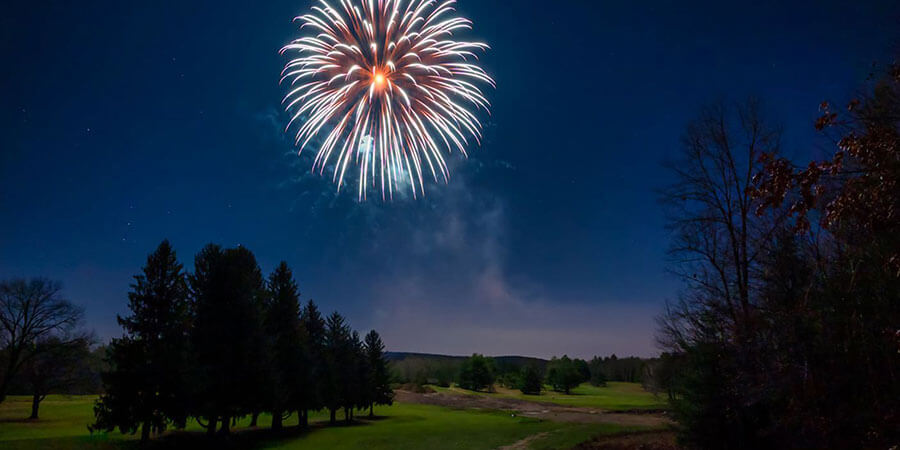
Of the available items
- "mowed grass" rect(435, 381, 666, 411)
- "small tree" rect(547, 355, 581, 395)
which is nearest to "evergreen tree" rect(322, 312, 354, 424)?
"mowed grass" rect(435, 381, 666, 411)

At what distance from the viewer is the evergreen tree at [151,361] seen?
22.6 meters

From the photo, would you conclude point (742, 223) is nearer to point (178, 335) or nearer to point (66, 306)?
point (178, 335)

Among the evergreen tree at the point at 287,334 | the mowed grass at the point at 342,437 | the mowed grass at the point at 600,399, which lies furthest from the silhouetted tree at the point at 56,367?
the mowed grass at the point at 600,399

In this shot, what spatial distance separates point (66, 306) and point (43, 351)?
534 cm

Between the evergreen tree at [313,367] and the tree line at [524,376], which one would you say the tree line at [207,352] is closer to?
the evergreen tree at [313,367]

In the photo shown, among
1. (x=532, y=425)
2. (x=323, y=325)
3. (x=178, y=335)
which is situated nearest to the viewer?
(x=178, y=335)

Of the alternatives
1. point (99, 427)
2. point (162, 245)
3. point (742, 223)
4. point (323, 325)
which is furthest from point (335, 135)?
point (323, 325)

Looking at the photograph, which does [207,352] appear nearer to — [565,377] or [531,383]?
[531,383]

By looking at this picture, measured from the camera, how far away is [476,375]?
336 feet

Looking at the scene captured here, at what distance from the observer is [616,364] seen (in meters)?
162

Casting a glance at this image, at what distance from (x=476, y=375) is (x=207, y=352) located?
273ft

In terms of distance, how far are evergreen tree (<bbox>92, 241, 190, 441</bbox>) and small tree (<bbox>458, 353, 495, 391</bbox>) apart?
8346 centimetres

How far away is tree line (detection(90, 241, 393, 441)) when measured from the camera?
23.0m

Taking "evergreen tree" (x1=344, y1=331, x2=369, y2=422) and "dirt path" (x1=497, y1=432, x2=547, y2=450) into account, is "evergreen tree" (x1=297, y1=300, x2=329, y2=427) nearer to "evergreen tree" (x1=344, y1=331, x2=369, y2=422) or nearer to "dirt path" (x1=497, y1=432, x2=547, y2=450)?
"evergreen tree" (x1=344, y1=331, x2=369, y2=422)
